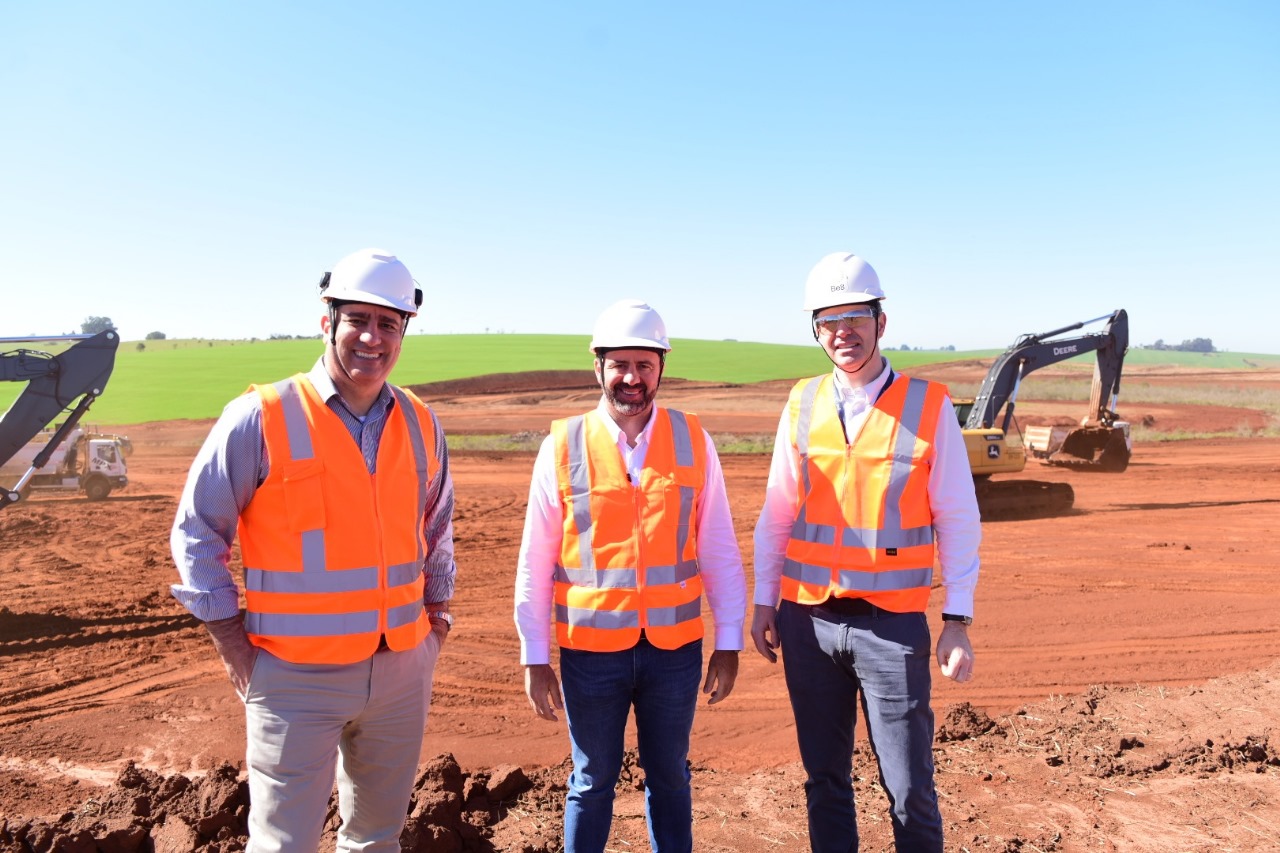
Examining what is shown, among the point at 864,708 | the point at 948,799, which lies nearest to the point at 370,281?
the point at 864,708

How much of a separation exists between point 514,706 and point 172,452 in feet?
77.9

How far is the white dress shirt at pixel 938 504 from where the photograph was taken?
3186mm

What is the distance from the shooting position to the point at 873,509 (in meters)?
3.21

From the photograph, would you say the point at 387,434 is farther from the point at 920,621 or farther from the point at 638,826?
the point at 638,826

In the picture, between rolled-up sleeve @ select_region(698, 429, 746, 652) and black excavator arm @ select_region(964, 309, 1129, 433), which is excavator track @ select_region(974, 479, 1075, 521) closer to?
black excavator arm @ select_region(964, 309, 1129, 433)

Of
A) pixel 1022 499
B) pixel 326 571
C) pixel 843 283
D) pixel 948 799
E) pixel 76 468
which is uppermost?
pixel 843 283

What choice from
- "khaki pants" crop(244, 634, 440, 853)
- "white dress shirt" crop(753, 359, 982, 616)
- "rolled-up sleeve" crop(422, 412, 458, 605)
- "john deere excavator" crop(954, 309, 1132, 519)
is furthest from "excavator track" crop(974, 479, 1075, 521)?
"khaki pants" crop(244, 634, 440, 853)

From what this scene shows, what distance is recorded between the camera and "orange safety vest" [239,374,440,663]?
267 cm

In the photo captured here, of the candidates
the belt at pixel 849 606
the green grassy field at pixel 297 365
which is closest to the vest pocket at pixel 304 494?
the belt at pixel 849 606

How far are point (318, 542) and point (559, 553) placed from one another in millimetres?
899

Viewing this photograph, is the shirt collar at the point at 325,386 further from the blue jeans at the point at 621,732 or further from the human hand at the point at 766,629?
the human hand at the point at 766,629

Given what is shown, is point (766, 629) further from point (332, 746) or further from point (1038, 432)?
point (1038, 432)

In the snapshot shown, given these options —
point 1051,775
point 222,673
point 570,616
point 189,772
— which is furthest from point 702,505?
point 222,673

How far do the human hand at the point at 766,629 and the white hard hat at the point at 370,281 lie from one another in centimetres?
180
